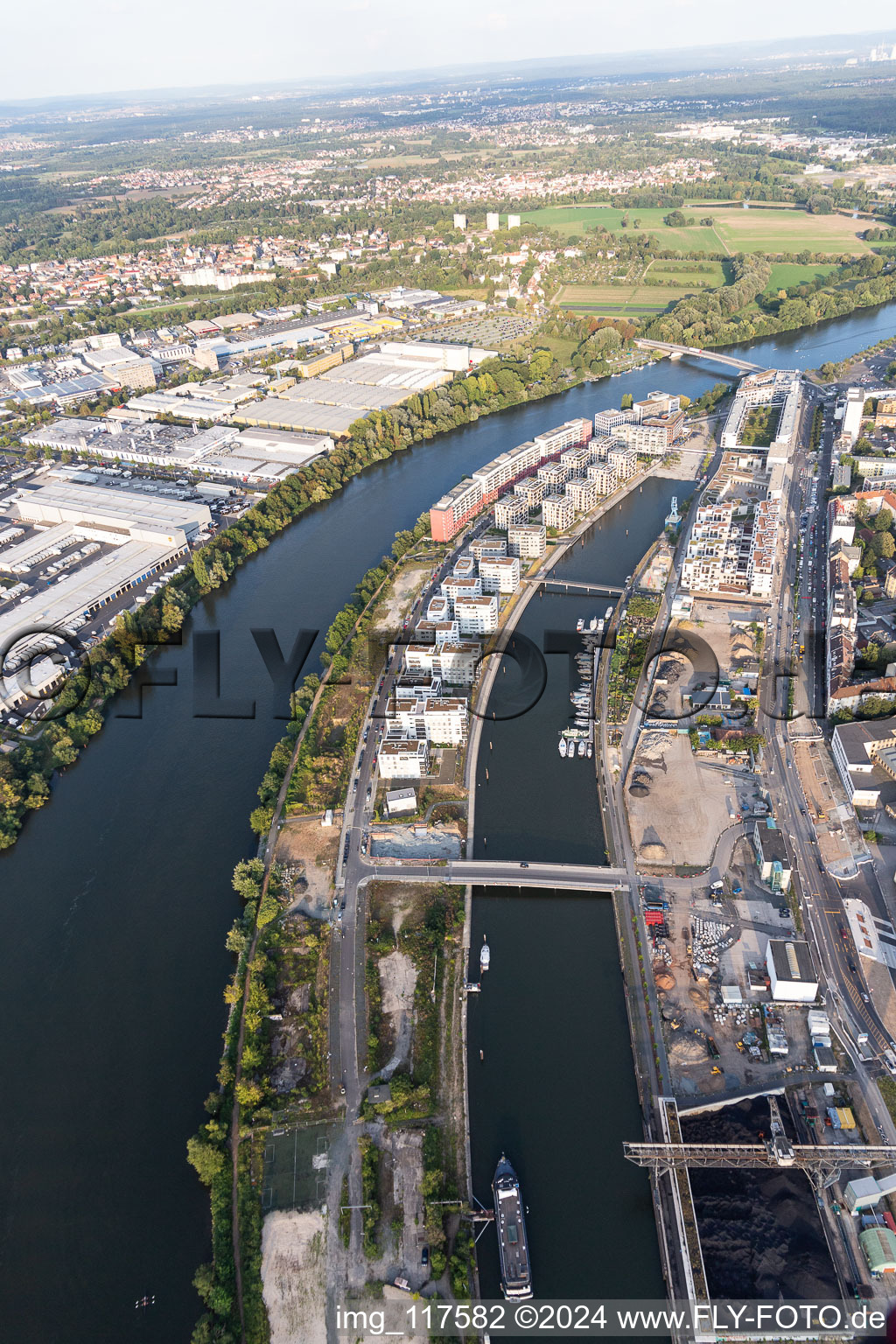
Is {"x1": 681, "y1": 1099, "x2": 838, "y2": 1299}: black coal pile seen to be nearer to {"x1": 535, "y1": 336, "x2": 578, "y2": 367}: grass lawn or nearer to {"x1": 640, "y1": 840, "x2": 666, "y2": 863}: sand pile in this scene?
{"x1": 640, "y1": 840, "x2": 666, "y2": 863}: sand pile

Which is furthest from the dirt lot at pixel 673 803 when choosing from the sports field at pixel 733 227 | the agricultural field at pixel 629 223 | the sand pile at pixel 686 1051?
the agricultural field at pixel 629 223

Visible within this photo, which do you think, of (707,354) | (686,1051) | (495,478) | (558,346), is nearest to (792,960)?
(686,1051)

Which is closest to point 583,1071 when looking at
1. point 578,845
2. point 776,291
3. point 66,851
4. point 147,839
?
point 578,845

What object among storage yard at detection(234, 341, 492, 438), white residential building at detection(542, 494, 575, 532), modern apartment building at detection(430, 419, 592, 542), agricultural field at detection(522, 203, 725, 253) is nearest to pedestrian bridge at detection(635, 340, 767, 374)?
storage yard at detection(234, 341, 492, 438)

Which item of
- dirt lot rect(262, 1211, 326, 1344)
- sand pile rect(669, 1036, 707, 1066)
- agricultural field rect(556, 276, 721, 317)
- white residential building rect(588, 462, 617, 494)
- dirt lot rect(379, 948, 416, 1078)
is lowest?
dirt lot rect(262, 1211, 326, 1344)

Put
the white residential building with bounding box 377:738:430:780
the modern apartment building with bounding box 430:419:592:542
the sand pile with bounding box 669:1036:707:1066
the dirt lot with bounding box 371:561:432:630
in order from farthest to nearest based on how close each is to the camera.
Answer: the modern apartment building with bounding box 430:419:592:542 < the dirt lot with bounding box 371:561:432:630 < the white residential building with bounding box 377:738:430:780 < the sand pile with bounding box 669:1036:707:1066

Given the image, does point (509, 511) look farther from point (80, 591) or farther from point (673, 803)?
point (80, 591)

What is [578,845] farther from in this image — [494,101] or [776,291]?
[494,101]
